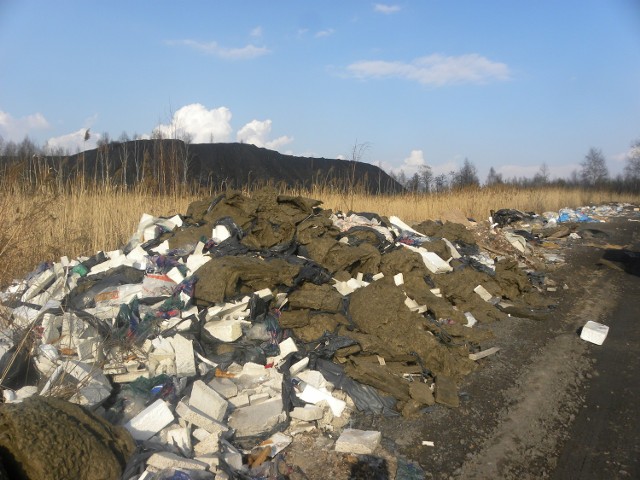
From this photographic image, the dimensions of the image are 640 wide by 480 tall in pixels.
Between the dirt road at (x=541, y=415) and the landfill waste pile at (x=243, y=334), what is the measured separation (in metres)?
0.20

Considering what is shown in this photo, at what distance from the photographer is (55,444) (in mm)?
2119

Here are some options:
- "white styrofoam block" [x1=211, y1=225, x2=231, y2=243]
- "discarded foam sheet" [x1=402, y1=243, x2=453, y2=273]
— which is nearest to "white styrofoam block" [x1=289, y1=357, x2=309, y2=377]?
"white styrofoam block" [x1=211, y1=225, x2=231, y2=243]

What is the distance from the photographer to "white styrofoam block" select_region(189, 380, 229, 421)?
118 inches

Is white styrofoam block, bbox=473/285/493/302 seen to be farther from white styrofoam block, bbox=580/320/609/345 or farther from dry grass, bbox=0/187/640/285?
dry grass, bbox=0/187/640/285

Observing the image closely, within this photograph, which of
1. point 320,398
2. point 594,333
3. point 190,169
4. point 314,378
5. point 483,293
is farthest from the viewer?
Result: point 190,169

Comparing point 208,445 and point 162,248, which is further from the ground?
point 162,248

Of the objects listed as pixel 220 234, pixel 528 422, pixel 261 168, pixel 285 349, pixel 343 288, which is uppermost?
pixel 261 168

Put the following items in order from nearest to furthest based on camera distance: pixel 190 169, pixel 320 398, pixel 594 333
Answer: pixel 320 398 → pixel 594 333 → pixel 190 169

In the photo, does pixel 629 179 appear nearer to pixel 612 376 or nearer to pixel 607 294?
pixel 607 294

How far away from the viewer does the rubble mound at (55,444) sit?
6.69 ft

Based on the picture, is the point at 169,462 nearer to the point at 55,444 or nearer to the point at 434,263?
the point at 55,444

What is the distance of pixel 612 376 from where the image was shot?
3975mm

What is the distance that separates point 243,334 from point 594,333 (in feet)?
11.4

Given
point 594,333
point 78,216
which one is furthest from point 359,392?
point 78,216
